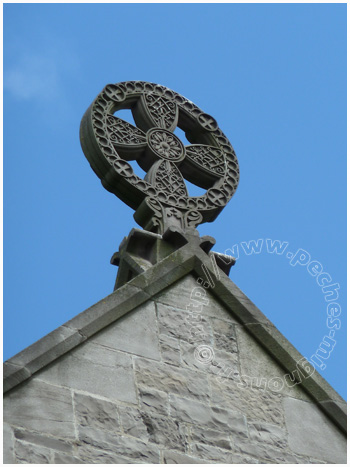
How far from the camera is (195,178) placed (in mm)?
10109

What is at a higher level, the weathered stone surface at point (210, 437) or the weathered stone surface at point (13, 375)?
the weathered stone surface at point (13, 375)

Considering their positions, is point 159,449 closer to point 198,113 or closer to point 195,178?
point 195,178

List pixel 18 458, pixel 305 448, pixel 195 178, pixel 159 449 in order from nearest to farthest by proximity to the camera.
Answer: pixel 18 458 → pixel 159 449 → pixel 305 448 → pixel 195 178

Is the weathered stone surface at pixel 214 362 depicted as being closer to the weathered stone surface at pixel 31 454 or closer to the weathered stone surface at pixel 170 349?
the weathered stone surface at pixel 170 349

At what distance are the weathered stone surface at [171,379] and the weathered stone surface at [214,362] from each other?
94 mm

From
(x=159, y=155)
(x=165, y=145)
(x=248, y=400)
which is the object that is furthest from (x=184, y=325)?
(x=165, y=145)

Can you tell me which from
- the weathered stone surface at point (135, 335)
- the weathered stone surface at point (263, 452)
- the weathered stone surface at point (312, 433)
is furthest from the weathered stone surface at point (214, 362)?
the weathered stone surface at point (263, 452)

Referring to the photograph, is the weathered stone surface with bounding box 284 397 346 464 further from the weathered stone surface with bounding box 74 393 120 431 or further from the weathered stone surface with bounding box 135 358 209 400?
the weathered stone surface with bounding box 74 393 120 431

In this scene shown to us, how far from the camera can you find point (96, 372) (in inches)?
297

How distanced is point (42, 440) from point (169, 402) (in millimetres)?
980

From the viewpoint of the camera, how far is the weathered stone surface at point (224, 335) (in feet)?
27.1

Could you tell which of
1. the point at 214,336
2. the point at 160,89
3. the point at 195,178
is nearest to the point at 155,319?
the point at 214,336

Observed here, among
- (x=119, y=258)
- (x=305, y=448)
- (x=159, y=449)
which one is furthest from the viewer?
(x=119, y=258)

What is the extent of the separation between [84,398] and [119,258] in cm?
203
